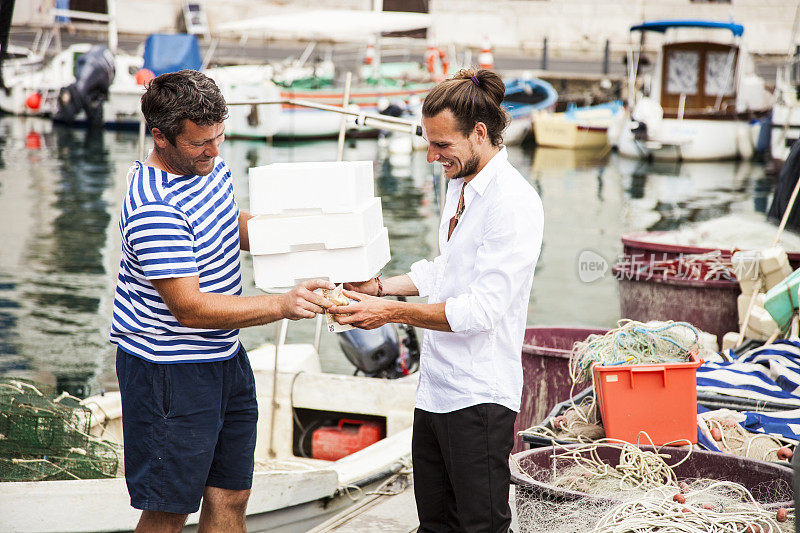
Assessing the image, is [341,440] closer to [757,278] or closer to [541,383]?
[541,383]

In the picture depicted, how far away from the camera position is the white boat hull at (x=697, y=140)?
71.8ft

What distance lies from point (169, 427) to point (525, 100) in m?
24.1

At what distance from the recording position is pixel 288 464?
486 cm

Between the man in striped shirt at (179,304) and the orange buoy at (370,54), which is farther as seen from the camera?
the orange buoy at (370,54)

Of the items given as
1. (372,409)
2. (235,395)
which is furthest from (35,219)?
(235,395)

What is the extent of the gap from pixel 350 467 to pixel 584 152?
19976 mm

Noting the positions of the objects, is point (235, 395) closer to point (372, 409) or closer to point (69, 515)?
point (69, 515)

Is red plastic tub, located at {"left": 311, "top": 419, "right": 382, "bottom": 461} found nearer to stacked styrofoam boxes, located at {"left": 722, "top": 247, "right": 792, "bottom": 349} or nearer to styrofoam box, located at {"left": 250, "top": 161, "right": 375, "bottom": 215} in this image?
stacked styrofoam boxes, located at {"left": 722, "top": 247, "right": 792, "bottom": 349}

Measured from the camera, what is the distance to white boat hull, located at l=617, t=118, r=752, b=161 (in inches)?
861

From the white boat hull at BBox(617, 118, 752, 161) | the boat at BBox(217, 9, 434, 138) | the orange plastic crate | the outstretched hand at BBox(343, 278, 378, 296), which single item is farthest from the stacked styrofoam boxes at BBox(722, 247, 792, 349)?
the white boat hull at BBox(617, 118, 752, 161)

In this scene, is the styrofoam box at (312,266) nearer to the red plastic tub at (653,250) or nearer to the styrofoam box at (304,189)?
the styrofoam box at (304,189)

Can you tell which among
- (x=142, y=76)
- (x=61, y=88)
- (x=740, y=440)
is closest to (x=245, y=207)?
(x=142, y=76)

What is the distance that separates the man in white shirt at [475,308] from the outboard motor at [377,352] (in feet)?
11.8

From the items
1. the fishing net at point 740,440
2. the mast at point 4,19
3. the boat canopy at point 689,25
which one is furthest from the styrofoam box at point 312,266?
the boat canopy at point 689,25
